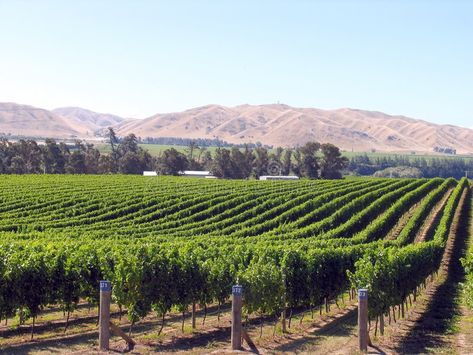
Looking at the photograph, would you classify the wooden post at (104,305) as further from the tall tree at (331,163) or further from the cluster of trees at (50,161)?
the tall tree at (331,163)

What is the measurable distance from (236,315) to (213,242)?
19.0m

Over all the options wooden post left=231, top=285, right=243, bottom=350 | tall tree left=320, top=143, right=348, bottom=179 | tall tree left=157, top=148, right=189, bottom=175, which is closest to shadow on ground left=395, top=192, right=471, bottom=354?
wooden post left=231, top=285, right=243, bottom=350

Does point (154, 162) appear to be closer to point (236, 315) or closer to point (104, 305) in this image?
point (104, 305)

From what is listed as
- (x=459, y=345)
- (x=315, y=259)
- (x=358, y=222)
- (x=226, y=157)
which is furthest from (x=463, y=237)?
(x=226, y=157)

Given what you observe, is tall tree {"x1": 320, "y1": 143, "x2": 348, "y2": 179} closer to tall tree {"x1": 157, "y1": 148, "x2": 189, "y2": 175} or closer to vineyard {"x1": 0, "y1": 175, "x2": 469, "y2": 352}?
tall tree {"x1": 157, "y1": 148, "x2": 189, "y2": 175}

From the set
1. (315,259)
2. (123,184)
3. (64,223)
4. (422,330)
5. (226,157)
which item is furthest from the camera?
(226,157)

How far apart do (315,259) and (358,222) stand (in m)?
27.0

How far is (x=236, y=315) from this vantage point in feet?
44.7

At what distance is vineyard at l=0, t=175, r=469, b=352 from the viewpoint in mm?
17578

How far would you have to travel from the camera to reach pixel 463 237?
4650 centimetres

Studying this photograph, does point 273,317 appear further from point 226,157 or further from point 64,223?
point 226,157

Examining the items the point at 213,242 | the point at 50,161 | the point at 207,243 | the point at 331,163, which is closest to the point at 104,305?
the point at 207,243

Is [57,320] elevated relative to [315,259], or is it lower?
lower

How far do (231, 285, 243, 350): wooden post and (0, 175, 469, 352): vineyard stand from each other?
10.4 ft
